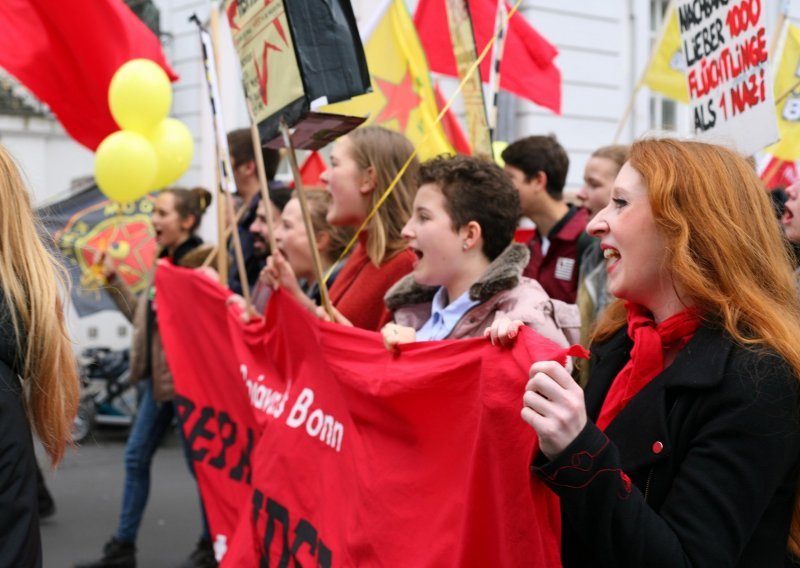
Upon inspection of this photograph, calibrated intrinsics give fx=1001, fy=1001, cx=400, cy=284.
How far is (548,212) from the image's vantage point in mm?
5363

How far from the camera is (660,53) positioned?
6.29 meters

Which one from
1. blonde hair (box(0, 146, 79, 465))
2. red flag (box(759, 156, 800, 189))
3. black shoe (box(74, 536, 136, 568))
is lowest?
black shoe (box(74, 536, 136, 568))

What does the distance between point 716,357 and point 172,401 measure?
4.32 m

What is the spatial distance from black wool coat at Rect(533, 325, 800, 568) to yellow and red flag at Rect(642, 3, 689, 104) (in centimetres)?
466

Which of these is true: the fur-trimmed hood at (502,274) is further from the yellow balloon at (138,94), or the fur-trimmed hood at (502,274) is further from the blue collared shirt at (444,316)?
the yellow balloon at (138,94)

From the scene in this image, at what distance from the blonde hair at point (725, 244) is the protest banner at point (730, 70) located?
4.78 ft

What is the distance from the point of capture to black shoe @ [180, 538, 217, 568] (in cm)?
550

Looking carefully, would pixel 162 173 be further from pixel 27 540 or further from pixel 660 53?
pixel 27 540

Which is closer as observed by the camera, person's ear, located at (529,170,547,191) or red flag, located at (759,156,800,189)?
person's ear, located at (529,170,547,191)

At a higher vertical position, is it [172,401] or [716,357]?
[716,357]

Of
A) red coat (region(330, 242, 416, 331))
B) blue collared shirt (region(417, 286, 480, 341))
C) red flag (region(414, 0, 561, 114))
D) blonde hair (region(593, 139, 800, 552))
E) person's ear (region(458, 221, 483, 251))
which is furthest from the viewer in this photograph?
red flag (region(414, 0, 561, 114))

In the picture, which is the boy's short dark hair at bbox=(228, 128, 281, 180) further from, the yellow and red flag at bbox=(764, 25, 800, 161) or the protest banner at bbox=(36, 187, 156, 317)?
the protest banner at bbox=(36, 187, 156, 317)

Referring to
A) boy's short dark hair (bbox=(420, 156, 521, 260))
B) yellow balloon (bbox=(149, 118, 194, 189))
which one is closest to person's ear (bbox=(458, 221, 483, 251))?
boy's short dark hair (bbox=(420, 156, 521, 260))

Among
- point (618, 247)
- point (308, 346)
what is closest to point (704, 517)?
point (618, 247)
